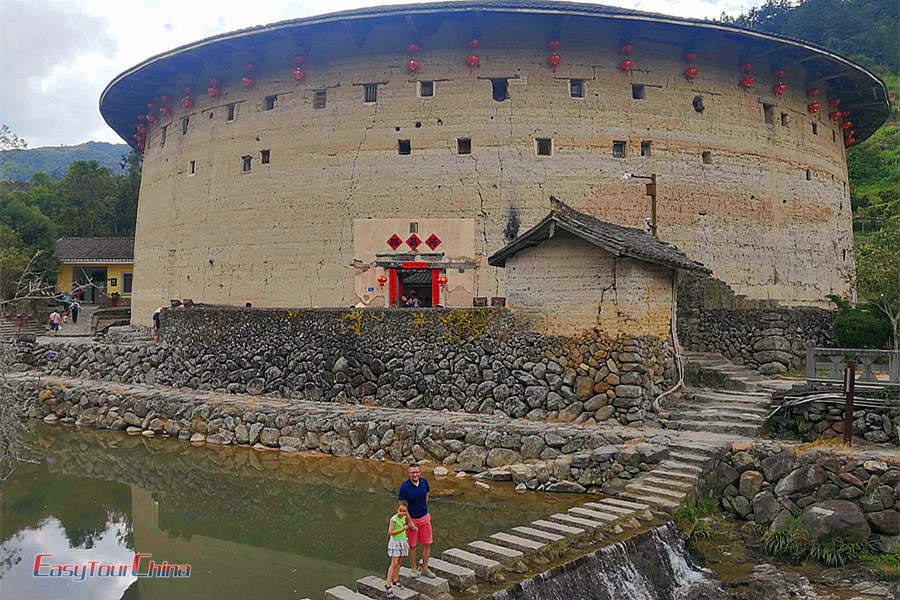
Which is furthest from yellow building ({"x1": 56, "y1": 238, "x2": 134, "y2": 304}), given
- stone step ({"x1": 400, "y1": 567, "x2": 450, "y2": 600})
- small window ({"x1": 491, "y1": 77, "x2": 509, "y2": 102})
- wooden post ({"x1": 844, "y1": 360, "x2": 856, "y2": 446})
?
wooden post ({"x1": 844, "y1": 360, "x2": 856, "y2": 446})

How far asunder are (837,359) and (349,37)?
14.2 m

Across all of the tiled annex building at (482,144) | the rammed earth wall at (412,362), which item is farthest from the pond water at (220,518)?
the tiled annex building at (482,144)

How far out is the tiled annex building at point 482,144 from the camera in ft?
55.6

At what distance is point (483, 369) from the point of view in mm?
11648

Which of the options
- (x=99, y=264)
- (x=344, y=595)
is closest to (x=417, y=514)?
(x=344, y=595)

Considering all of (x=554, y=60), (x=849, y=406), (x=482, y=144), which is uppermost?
(x=554, y=60)

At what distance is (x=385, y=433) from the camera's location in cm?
1118

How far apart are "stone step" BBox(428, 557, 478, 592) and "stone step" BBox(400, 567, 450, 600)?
10 centimetres

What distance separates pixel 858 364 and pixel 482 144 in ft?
34.4

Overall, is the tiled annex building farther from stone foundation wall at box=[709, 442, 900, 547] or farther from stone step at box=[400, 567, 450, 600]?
stone step at box=[400, 567, 450, 600]

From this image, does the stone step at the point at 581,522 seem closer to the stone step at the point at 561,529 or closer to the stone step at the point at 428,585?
the stone step at the point at 561,529

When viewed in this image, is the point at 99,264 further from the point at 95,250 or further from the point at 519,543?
the point at 519,543

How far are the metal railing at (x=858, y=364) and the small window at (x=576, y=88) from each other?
33.1 feet

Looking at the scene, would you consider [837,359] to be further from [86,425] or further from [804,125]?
[86,425]
